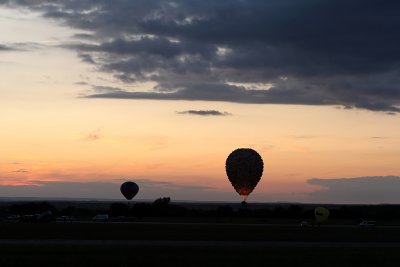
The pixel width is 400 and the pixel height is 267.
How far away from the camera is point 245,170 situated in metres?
107

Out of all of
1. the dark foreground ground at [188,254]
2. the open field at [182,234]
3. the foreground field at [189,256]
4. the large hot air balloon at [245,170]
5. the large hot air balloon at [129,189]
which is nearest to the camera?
the foreground field at [189,256]

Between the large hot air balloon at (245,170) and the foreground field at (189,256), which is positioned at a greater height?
the large hot air balloon at (245,170)

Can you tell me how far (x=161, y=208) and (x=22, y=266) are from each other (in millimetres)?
94234

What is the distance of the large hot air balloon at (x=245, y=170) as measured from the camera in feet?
350

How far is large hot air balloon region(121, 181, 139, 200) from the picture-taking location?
12619 centimetres

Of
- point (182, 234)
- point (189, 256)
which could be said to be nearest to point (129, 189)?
point (182, 234)

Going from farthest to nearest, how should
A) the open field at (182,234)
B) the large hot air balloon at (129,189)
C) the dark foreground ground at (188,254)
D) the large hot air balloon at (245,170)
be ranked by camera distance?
the large hot air balloon at (129,189), the large hot air balloon at (245,170), the open field at (182,234), the dark foreground ground at (188,254)

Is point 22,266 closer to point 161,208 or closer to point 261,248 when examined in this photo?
point 261,248

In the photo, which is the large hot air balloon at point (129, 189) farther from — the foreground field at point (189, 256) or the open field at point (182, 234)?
the foreground field at point (189, 256)

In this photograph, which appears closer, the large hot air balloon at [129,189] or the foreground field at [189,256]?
the foreground field at [189,256]

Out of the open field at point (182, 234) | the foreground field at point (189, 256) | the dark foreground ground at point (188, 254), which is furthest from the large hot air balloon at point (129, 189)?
the foreground field at point (189, 256)

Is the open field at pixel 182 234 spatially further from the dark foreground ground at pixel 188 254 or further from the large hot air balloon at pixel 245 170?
the large hot air balloon at pixel 245 170

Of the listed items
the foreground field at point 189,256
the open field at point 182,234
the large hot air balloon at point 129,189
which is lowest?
the foreground field at point 189,256

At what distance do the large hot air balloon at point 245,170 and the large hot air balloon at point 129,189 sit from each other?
23.0 meters
